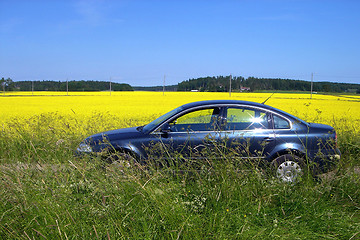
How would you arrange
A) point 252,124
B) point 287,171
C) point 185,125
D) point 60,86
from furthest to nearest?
point 60,86
point 185,125
point 252,124
point 287,171

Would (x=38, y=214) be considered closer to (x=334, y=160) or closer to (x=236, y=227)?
(x=236, y=227)

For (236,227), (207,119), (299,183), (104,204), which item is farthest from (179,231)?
(207,119)

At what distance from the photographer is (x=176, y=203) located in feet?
10.7

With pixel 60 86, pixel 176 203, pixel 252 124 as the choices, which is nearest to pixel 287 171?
pixel 252 124

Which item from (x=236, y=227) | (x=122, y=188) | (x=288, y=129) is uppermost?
(x=288, y=129)

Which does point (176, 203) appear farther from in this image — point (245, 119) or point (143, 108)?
point (143, 108)

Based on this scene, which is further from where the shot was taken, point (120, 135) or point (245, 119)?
point (120, 135)

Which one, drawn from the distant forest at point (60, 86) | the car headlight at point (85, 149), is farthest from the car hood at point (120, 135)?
the distant forest at point (60, 86)

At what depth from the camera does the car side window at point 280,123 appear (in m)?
5.98

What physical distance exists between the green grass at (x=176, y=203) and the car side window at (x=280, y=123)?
1907mm

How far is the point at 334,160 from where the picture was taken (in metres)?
4.31

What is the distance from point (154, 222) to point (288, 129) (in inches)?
145

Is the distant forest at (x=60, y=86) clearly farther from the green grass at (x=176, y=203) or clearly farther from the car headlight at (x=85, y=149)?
the green grass at (x=176, y=203)

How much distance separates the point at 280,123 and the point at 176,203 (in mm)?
3395
